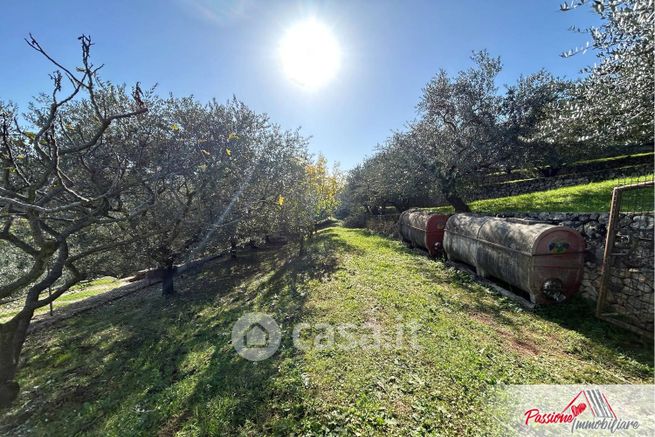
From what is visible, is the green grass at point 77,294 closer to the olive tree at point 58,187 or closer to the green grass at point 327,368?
the olive tree at point 58,187

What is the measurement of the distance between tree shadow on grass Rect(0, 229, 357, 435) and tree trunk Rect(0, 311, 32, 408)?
348 mm

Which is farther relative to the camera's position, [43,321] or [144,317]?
[43,321]

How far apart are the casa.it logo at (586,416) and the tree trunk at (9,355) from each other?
36.2 feet

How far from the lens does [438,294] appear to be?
30.9ft

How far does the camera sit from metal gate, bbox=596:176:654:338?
6062 millimetres

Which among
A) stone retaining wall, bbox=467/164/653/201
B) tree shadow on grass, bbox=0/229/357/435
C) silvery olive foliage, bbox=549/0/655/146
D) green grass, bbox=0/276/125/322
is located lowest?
green grass, bbox=0/276/125/322

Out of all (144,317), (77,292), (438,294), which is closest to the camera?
(438,294)

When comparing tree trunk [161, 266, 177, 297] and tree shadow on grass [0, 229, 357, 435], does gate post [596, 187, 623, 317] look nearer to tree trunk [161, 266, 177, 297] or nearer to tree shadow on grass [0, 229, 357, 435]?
tree shadow on grass [0, 229, 357, 435]

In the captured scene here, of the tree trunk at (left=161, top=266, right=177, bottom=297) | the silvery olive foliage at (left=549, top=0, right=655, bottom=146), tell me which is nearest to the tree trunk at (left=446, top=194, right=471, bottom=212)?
the silvery olive foliage at (left=549, top=0, right=655, bottom=146)

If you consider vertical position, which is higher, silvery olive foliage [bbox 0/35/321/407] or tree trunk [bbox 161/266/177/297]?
silvery olive foliage [bbox 0/35/321/407]

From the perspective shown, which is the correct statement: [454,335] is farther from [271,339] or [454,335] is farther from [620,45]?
[620,45]

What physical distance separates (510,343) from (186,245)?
516 inches

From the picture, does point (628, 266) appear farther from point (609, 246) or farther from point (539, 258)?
point (539, 258)

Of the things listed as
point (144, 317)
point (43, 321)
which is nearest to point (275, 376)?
point (144, 317)
